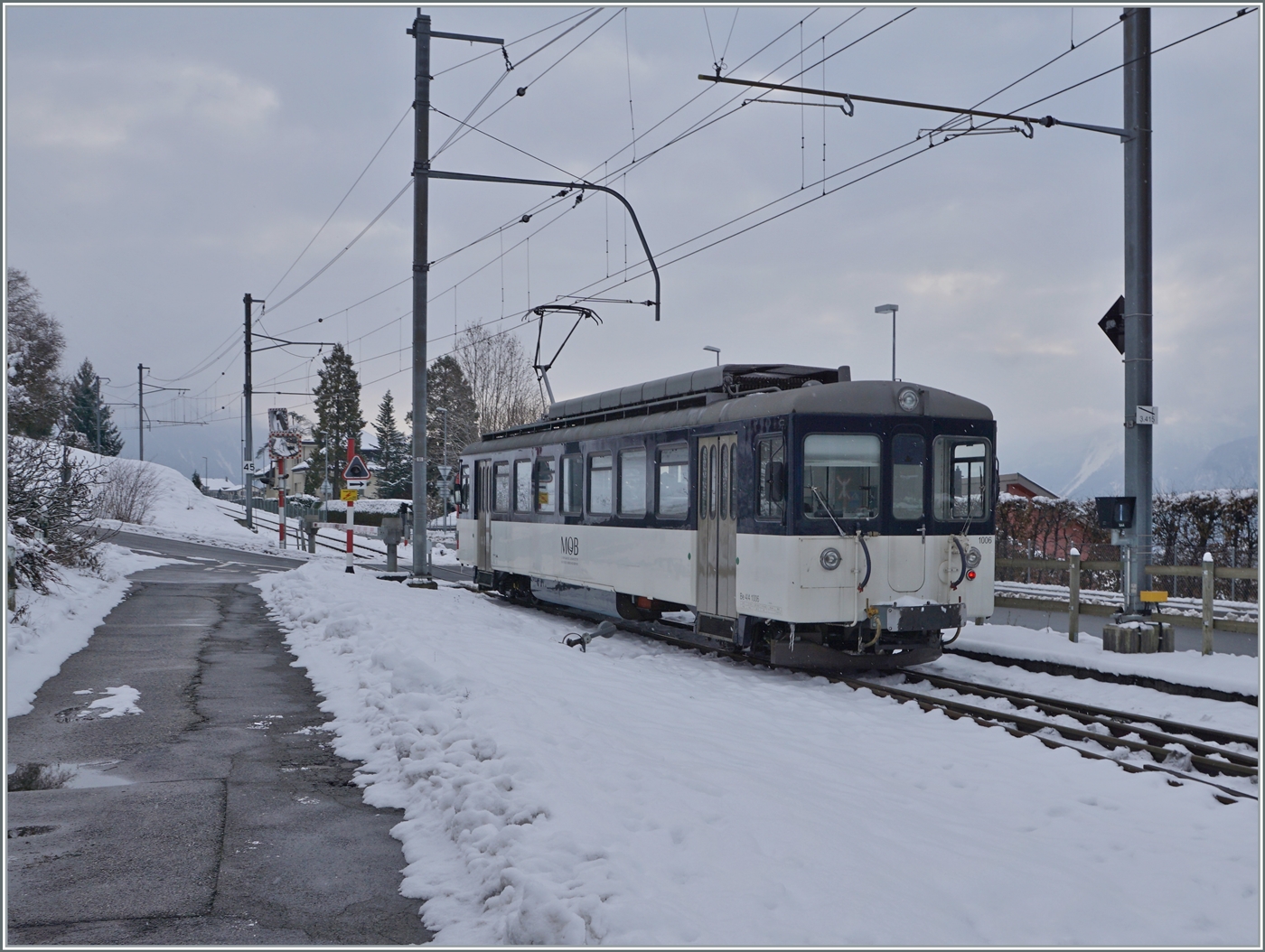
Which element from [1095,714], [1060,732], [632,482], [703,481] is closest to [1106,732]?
[1060,732]

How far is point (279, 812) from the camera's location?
6.11 meters

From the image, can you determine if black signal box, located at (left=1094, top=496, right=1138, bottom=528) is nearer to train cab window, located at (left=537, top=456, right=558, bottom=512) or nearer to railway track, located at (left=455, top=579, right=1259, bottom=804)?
railway track, located at (left=455, top=579, right=1259, bottom=804)

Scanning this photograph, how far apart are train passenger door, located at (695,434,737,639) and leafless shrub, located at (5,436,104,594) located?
28.5 feet

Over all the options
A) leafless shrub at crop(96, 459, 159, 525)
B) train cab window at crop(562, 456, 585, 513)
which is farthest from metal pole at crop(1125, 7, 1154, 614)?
leafless shrub at crop(96, 459, 159, 525)

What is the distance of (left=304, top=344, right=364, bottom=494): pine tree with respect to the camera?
82.6 meters

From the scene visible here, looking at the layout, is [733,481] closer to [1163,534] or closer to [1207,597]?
[1207,597]

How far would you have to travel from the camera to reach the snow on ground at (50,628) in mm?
9905

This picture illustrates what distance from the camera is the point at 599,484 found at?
15648mm

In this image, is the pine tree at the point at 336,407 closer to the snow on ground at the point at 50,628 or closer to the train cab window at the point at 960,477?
the snow on ground at the point at 50,628

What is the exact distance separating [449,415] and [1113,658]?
59.1m

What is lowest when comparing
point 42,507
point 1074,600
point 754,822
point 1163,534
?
point 754,822

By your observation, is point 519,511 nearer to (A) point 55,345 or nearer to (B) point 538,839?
(B) point 538,839

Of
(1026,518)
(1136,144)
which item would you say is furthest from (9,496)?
(1026,518)

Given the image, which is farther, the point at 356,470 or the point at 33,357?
the point at 33,357
